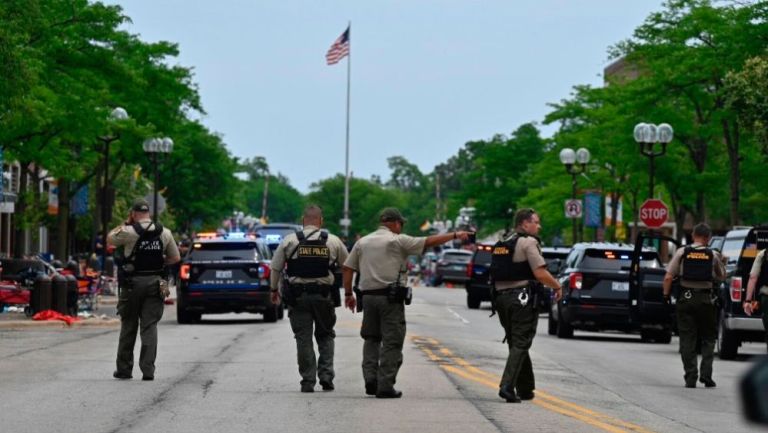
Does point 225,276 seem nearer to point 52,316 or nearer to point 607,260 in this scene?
point 52,316

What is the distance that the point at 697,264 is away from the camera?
690 inches

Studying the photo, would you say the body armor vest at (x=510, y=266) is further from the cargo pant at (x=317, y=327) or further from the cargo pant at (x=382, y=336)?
the cargo pant at (x=317, y=327)

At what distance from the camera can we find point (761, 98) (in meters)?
36.7

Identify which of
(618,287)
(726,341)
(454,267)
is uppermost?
(618,287)

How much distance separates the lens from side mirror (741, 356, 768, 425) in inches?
143

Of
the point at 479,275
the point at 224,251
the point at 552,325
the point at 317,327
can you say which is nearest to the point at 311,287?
Result: the point at 317,327

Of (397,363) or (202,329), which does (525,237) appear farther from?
(202,329)

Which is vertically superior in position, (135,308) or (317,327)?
(135,308)

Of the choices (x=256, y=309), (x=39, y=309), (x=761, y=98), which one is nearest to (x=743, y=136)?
(x=761, y=98)

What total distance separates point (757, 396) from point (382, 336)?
1089 centimetres

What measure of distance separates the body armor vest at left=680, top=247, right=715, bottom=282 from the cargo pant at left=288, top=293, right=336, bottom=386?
4.36 metres

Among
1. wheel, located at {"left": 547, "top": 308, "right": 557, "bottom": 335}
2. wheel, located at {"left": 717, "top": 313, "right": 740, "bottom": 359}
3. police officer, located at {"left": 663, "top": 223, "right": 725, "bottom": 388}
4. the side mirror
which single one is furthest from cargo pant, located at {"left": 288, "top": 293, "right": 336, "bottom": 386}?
wheel, located at {"left": 547, "top": 308, "right": 557, "bottom": 335}

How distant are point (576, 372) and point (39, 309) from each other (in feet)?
48.8

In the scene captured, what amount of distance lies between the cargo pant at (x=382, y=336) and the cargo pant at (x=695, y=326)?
167 inches
